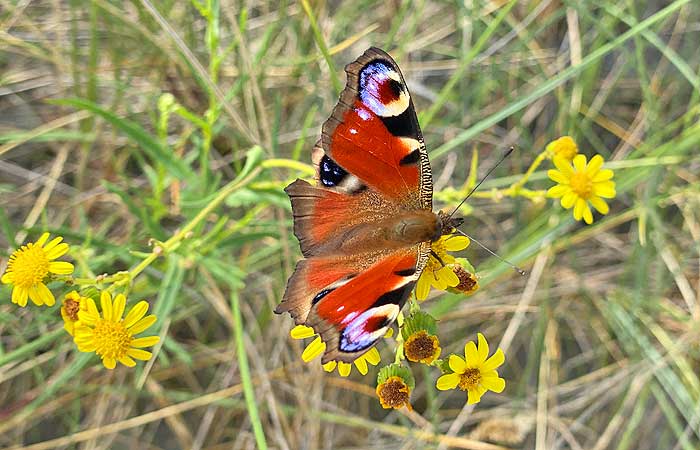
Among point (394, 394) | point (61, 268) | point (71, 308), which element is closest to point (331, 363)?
point (394, 394)

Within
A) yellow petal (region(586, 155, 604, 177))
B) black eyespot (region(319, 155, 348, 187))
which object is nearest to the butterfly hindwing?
black eyespot (region(319, 155, 348, 187))

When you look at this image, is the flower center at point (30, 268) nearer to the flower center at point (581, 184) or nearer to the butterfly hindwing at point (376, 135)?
the butterfly hindwing at point (376, 135)

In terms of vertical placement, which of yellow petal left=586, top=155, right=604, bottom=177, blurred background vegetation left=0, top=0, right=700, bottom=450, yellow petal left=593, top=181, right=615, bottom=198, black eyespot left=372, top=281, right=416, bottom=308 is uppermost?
yellow petal left=586, top=155, right=604, bottom=177

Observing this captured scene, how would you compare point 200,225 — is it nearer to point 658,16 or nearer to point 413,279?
point 413,279

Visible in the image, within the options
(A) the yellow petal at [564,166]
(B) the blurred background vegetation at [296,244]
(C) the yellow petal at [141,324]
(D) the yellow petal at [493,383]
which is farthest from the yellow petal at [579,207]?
(C) the yellow petal at [141,324]

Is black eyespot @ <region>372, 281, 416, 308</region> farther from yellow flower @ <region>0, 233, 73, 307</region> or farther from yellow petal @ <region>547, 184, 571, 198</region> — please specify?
yellow flower @ <region>0, 233, 73, 307</region>

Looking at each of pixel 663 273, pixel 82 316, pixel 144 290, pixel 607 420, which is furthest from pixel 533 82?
pixel 82 316
